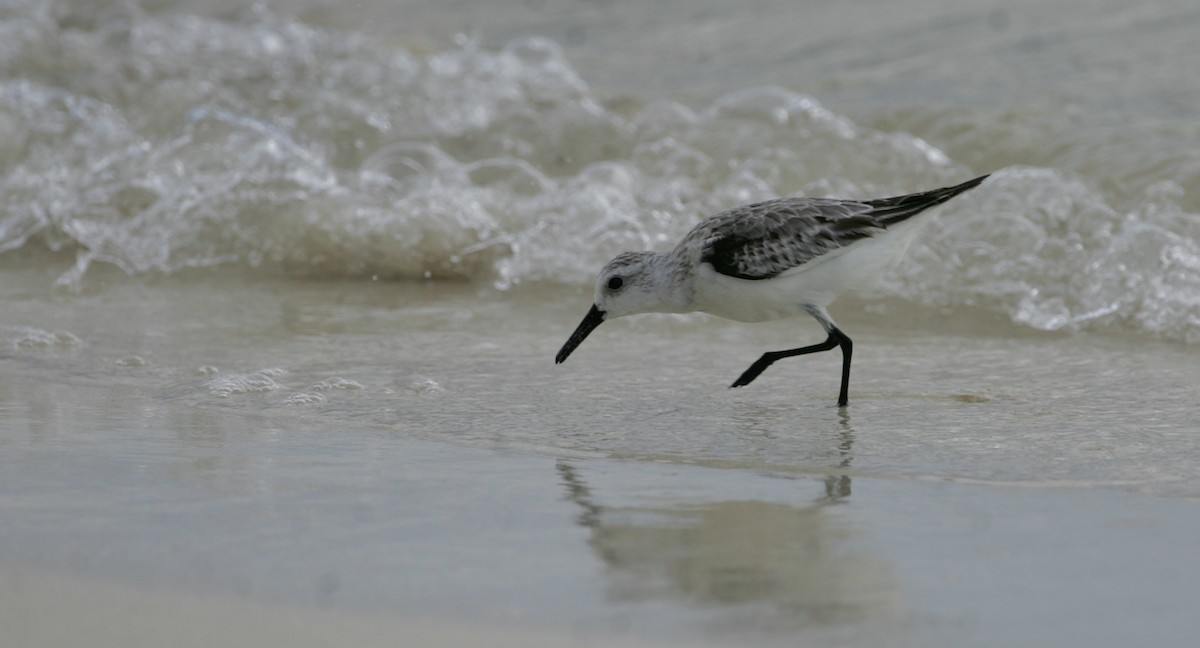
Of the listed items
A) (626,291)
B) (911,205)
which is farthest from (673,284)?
(911,205)

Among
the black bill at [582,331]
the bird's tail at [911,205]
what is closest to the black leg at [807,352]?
the bird's tail at [911,205]

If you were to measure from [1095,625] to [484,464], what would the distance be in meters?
1.80

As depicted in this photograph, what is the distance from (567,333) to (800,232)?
1.50m

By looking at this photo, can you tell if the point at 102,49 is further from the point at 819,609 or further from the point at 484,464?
the point at 819,609

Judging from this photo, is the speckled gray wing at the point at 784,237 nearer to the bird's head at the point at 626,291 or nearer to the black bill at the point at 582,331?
the bird's head at the point at 626,291

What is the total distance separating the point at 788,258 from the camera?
5039mm

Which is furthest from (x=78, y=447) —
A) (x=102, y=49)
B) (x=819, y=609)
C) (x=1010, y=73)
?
(x=102, y=49)

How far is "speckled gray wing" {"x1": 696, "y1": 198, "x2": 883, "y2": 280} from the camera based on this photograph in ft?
16.5

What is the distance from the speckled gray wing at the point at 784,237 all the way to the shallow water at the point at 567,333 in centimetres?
46

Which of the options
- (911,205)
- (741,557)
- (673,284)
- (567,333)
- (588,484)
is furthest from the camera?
(567,333)

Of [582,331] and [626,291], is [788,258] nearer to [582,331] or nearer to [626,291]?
[626,291]

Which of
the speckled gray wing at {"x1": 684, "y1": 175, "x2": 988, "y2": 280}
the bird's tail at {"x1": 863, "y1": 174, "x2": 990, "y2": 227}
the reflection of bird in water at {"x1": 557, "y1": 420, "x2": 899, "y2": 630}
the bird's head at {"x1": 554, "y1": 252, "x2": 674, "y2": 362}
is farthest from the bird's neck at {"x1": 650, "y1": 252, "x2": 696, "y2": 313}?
the reflection of bird in water at {"x1": 557, "y1": 420, "x2": 899, "y2": 630}

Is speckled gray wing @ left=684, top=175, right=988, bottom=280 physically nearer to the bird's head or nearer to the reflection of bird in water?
the bird's head

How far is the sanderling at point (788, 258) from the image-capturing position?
Result: 16.6 ft
